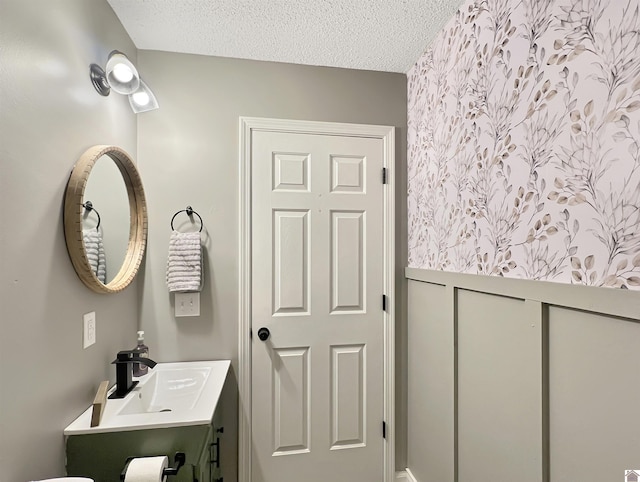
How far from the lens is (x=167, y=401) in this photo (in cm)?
160

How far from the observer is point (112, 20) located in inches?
61.5

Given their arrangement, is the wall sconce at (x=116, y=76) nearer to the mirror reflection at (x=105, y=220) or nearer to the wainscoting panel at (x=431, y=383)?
the mirror reflection at (x=105, y=220)

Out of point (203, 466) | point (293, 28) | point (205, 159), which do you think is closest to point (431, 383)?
point (203, 466)

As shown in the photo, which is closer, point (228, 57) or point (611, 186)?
point (611, 186)

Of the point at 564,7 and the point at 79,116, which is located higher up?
the point at 564,7

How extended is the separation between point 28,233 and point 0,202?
0.45ft

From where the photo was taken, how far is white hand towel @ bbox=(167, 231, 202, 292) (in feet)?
5.87

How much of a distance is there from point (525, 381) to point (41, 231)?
162 cm

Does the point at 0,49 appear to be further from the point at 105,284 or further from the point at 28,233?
the point at 105,284

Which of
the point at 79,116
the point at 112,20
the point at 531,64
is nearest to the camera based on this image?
the point at 531,64

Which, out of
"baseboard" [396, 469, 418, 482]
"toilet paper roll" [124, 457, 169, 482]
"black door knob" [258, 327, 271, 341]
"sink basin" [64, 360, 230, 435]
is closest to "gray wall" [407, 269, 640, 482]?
"baseboard" [396, 469, 418, 482]

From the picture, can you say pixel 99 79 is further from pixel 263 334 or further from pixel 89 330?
pixel 263 334

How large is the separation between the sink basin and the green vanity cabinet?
0.09ft

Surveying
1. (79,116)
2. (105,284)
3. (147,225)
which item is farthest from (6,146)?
(147,225)
